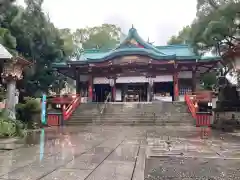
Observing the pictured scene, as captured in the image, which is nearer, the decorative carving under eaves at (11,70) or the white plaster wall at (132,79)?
the decorative carving under eaves at (11,70)

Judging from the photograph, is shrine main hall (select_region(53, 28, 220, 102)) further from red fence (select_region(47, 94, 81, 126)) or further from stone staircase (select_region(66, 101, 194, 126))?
stone staircase (select_region(66, 101, 194, 126))

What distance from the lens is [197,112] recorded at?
16.6 metres

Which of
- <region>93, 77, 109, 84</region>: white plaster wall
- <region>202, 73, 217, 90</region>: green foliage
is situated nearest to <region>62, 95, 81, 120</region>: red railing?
<region>93, 77, 109, 84</region>: white plaster wall

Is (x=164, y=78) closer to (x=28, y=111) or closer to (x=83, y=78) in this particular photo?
(x=83, y=78)

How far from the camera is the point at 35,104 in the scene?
16516mm

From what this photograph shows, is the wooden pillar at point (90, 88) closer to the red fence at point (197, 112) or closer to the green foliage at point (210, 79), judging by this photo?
the red fence at point (197, 112)

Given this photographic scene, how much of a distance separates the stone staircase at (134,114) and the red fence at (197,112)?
16.7 inches

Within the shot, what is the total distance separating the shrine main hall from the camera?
24.6 m

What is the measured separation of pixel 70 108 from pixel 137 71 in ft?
32.0

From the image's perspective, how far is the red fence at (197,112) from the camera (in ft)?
51.6

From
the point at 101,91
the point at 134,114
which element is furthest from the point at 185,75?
the point at 134,114

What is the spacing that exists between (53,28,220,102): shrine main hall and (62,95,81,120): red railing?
4677 mm

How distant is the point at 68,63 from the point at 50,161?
21.9 metres

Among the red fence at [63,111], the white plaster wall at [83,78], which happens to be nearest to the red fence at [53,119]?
the red fence at [63,111]
